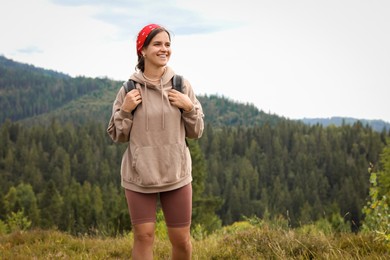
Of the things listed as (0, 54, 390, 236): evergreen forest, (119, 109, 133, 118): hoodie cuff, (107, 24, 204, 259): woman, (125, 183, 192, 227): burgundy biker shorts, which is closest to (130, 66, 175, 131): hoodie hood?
(107, 24, 204, 259): woman

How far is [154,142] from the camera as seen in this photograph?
3.70 metres

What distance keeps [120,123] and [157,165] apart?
1.48 ft

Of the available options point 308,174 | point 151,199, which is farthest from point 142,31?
point 308,174

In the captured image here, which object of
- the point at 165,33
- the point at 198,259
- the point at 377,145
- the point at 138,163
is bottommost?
the point at 377,145

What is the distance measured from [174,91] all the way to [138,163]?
0.64m

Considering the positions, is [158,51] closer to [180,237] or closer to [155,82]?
[155,82]

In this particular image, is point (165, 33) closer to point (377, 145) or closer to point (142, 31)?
point (142, 31)

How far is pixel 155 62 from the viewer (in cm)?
379

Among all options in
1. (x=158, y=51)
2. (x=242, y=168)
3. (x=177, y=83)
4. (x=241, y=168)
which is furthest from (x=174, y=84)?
(x=241, y=168)

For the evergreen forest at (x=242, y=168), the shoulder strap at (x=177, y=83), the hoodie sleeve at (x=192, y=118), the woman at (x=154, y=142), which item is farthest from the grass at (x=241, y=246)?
the evergreen forest at (x=242, y=168)

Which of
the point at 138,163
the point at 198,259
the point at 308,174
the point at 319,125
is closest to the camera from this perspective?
the point at 138,163

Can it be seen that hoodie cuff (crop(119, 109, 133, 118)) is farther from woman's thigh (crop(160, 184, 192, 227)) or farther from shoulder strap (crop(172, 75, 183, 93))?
woman's thigh (crop(160, 184, 192, 227))

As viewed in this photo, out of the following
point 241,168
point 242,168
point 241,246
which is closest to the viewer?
point 241,246

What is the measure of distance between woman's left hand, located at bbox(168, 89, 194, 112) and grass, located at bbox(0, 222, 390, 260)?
193 centimetres
